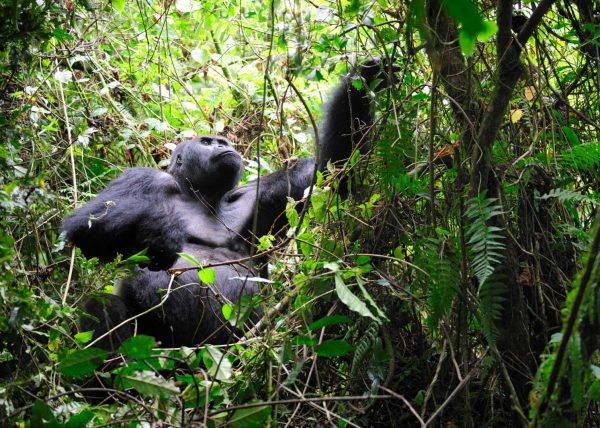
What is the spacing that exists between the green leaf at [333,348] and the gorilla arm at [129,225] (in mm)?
2155

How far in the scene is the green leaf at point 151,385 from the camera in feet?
6.91

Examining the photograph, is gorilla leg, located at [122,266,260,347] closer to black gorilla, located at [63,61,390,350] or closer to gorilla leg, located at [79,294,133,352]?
black gorilla, located at [63,61,390,350]

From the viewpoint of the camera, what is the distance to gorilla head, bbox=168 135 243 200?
479 centimetres

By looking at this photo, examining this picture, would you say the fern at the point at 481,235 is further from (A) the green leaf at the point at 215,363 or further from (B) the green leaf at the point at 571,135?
(A) the green leaf at the point at 215,363

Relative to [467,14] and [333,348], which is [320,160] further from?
[467,14]

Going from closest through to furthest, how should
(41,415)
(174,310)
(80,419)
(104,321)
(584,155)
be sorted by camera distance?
(41,415) → (80,419) → (584,155) → (104,321) → (174,310)

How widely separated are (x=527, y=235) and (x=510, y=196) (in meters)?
0.18

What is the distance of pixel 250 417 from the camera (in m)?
2.09

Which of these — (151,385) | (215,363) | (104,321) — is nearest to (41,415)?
(151,385)

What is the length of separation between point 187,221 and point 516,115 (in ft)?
8.27

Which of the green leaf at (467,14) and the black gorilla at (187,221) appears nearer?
the green leaf at (467,14)

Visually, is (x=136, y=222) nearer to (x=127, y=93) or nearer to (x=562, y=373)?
(x=127, y=93)

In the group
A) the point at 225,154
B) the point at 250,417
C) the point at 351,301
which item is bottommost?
the point at 250,417

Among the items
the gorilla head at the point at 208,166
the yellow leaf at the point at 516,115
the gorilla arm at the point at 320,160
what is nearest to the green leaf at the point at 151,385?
the yellow leaf at the point at 516,115
